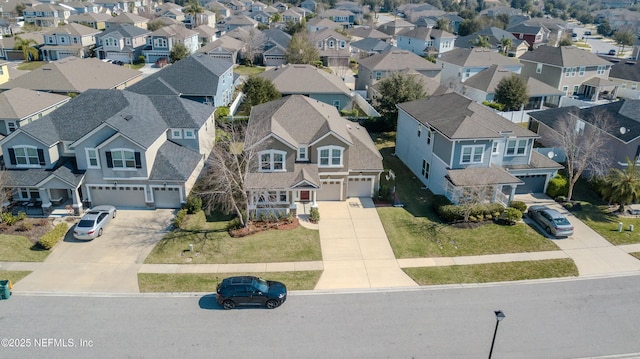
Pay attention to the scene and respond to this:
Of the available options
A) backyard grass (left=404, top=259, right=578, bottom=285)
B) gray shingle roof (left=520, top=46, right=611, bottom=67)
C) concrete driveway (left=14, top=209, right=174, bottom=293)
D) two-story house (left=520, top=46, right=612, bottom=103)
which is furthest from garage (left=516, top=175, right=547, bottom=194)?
gray shingle roof (left=520, top=46, right=611, bottom=67)

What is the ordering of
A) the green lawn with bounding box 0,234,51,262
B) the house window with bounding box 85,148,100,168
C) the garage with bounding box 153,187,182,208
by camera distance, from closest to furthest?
1. the green lawn with bounding box 0,234,51,262
2. the house window with bounding box 85,148,100,168
3. the garage with bounding box 153,187,182,208

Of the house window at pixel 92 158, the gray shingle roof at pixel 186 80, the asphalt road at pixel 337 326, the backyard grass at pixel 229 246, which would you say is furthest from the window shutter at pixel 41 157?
the gray shingle roof at pixel 186 80

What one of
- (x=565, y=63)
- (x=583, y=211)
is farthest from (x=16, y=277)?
(x=565, y=63)

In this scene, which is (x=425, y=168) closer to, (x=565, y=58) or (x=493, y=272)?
(x=493, y=272)

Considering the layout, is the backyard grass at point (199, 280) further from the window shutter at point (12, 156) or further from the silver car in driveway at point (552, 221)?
the silver car in driveway at point (552, 221)

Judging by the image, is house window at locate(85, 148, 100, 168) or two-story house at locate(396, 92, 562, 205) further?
two-story house at locate(396, 92, 562, 205)

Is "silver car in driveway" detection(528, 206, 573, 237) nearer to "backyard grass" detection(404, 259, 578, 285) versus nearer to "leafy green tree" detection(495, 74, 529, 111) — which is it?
"backyard grass" detection(404, 259, 578, 285)
